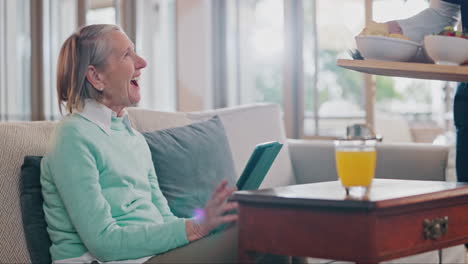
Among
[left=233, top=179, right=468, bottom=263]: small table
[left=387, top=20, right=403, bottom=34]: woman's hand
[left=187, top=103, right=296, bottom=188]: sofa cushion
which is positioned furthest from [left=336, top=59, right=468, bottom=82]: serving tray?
[left=187, top=103, right=296, bottom=188]: sofa cushion

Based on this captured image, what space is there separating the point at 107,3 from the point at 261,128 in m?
3.13

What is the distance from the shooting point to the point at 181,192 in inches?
80.4

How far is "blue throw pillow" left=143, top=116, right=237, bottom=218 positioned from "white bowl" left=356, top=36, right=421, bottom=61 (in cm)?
83

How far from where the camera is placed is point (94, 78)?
1.58 metres

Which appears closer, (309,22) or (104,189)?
(104,189)

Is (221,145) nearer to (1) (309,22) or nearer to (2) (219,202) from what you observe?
(2) (219,202)

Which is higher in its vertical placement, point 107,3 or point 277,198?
point 107,3

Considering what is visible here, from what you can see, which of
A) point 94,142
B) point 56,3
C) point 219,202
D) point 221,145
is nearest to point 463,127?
point 221,145

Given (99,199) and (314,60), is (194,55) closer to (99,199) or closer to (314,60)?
(314,60)

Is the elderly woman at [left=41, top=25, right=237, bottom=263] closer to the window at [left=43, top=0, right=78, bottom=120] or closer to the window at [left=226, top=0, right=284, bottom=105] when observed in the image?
the window at [left=226, top=0, right=284, bottom=105]

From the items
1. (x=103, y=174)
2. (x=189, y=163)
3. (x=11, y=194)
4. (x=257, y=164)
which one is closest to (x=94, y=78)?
(x=103, y=174)

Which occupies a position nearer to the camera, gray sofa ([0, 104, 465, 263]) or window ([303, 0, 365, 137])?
gray sofa ([0, 104, 465, 263])

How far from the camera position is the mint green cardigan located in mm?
1395

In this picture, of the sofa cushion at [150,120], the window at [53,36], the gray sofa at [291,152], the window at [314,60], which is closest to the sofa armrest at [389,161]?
the gray sofa at [291,152]
